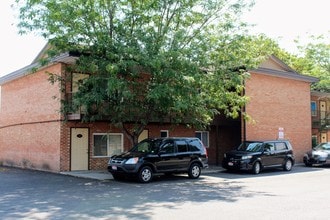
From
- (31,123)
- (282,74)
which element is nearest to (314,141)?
(282,74)

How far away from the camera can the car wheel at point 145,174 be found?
15198 mm

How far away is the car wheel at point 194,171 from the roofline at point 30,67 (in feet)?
23.7

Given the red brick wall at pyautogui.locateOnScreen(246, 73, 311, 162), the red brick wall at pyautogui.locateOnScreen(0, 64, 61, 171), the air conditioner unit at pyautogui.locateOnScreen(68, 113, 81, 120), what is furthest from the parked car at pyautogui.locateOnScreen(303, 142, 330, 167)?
the red brick wall at pyautogui.locateOnScreen(0, 64, 61, 171)

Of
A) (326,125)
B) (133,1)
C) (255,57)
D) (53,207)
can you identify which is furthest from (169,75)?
(326,125)

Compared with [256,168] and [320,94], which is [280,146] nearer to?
[256,168]

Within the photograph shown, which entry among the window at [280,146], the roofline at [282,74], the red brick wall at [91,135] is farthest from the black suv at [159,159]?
the roofline at [282,74]

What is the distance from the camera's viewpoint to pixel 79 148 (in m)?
19.9

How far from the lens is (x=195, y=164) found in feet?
56.7

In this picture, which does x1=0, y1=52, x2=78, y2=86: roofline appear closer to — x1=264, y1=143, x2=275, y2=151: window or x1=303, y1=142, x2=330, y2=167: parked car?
x1=264, y1=143, x2=275, y2=151: window

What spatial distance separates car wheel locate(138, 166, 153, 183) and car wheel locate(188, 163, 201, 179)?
7.38ft

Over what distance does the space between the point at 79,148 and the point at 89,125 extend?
1285 millimetres

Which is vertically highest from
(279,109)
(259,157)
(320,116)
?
(279,109)

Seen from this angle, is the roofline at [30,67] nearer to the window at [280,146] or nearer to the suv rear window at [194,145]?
the suv rear window at [194,145]

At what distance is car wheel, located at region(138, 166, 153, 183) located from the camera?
1520 centimetres
